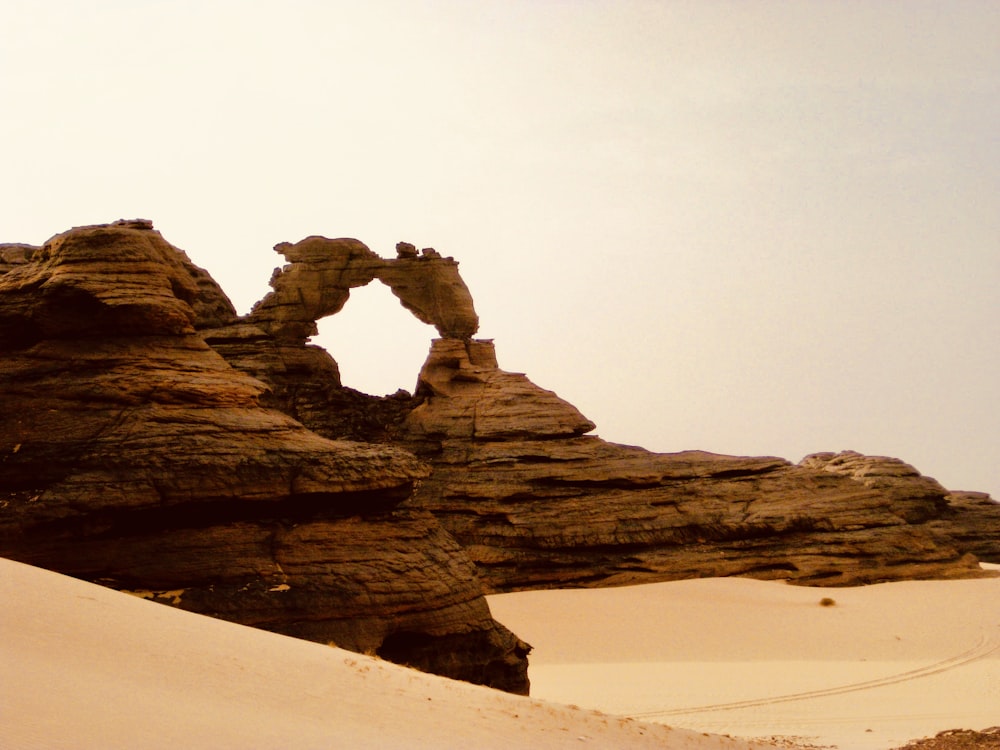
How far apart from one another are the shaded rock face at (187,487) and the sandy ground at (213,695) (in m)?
3.25

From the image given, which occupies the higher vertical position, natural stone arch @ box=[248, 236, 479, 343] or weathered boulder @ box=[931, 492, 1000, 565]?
natural stone arch @ box=[248, 236, 479, 343]

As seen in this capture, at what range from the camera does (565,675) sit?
22297 mm

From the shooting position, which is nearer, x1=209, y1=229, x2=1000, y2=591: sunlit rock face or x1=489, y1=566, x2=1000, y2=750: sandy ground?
x1=489, y1=566, x2=1000, y2=750: sandy ground

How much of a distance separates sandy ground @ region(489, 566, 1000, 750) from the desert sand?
7 cm

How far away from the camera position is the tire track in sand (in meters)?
18.6

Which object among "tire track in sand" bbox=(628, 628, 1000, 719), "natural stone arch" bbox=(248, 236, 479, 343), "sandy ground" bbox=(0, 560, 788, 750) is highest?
"natural stone arch" bbox=(248, 236, 479, 343)

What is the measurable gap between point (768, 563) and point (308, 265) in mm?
15940

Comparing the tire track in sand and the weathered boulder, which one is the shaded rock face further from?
the weathered boulder

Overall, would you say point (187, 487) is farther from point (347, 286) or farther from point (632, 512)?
point (347, 286)

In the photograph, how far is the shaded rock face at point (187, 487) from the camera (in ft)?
47.7

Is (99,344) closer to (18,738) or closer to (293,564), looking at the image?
(293,564)

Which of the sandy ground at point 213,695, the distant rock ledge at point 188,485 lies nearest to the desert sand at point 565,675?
the sandy ground at point 213,695

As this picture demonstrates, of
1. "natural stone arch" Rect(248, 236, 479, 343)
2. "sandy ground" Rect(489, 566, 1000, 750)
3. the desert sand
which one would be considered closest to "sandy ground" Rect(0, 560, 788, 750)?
the desert sand

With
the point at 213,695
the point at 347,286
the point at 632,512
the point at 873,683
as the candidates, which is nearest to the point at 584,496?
the point at 632,512
